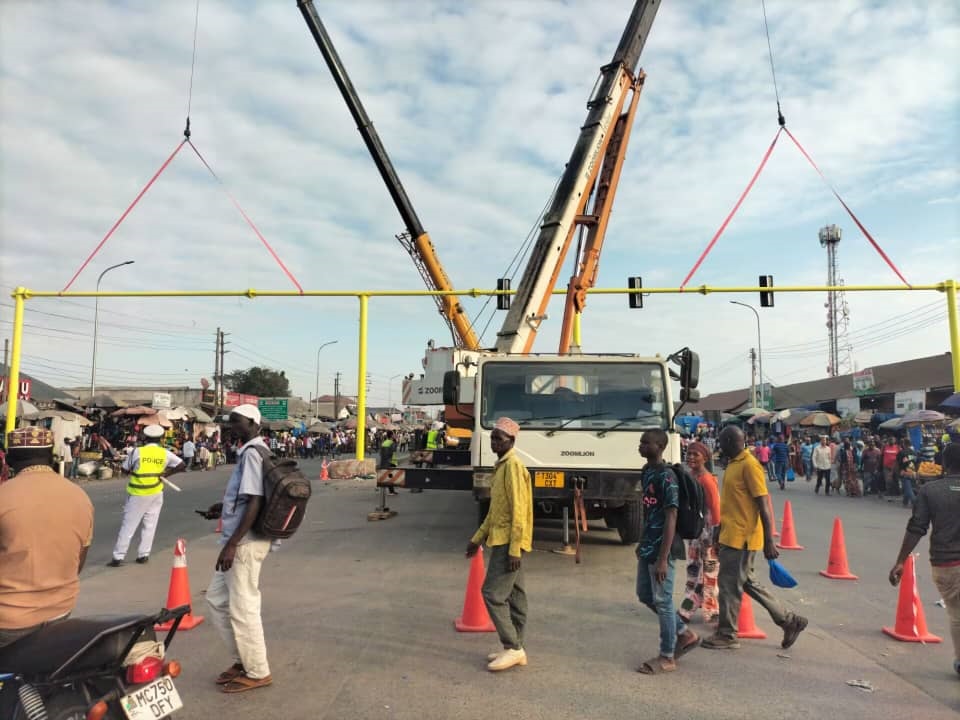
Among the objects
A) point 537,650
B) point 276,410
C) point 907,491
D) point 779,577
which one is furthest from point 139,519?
point 276,410

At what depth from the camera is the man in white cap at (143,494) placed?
8.41 m

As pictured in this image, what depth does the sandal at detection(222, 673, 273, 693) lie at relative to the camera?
423 centimetres

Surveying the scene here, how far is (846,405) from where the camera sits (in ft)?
117

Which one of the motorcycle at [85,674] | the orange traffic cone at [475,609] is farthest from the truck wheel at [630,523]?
the motorcycle at [85,674]

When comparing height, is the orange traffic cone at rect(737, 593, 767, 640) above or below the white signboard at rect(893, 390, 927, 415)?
below

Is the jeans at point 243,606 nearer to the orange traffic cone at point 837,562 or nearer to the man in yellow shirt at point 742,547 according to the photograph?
the man in yellow shirt at point 742,547

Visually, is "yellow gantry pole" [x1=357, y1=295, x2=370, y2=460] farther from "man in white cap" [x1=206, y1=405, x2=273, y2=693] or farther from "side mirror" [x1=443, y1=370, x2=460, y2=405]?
"man in white cap" [x1=206, y1=405, x2=273, y2=693]

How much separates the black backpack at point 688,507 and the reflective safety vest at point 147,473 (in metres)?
6.53

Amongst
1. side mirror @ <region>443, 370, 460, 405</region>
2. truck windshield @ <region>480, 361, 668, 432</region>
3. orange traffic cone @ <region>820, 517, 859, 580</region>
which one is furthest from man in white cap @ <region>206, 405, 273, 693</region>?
orange traffic cone @ <region>820, 517, 859, 580</region>

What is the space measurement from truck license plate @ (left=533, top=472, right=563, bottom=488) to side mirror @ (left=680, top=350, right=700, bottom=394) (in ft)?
5.79

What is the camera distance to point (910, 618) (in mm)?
5520

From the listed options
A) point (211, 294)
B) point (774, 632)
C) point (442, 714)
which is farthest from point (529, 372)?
point (211, 294)

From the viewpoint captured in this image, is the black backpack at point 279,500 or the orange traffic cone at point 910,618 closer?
the black backpack at point 279,500

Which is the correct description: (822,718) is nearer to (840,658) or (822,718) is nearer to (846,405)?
(840,658)
